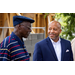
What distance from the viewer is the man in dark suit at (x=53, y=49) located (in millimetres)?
2473

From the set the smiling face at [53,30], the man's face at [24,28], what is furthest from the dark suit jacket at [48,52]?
the man's face at [24,28]

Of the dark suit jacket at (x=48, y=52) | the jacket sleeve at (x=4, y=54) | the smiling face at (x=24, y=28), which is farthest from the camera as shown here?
the dark suit jacket at (x=48, y=52)

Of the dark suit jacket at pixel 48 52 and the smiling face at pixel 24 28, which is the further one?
the dark suit jacket at pixel 48 52

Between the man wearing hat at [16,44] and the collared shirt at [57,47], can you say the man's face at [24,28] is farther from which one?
the collared shirt at [57,47]

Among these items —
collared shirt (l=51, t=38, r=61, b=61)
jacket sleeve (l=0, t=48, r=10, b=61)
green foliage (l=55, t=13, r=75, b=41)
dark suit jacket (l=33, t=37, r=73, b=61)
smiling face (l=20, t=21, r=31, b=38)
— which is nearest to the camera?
jacket sleeve (l=0, t=48, r=10, b=61)

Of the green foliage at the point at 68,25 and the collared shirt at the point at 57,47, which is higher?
the green foliage at the point at 68,25

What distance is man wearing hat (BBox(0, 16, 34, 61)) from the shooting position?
6.07ft

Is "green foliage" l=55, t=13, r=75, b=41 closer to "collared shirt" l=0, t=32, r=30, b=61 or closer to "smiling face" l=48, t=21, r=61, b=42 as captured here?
"smiling face" l=48, t=21, r=61, b=42

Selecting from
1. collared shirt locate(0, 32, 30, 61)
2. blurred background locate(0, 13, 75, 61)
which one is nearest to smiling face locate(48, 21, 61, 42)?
collared shirt locate(0, 32, 30, 61)

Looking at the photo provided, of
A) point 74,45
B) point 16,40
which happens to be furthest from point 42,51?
point 74,45

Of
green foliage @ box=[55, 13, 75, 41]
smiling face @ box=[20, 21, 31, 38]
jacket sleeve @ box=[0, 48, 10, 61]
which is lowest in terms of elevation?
jacket sleeve @ box=[0, 48, 10, 61]

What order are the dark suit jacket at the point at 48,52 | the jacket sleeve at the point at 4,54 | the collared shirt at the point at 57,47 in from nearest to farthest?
1. the jacket sleeve at the point at 4,54
2. the dark suit jacket at the point at 48,52
3. the collared shirt at the point at 57,47

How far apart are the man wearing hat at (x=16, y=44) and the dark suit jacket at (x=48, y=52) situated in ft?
1.59

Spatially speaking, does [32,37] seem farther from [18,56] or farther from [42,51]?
[18,56]
